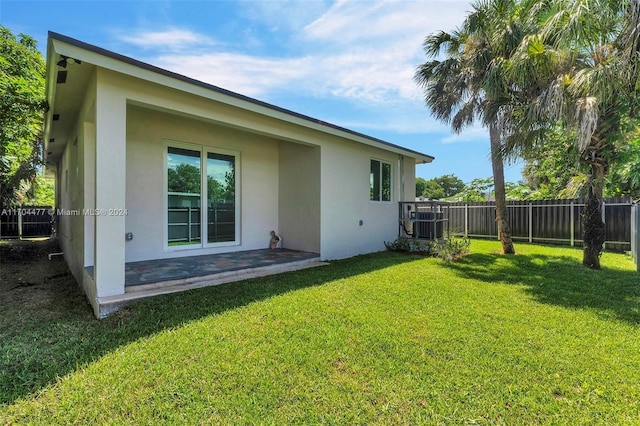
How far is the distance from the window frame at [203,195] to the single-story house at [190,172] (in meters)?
0.02

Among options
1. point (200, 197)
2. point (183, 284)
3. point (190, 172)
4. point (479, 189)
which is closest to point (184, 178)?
point (190, 172)

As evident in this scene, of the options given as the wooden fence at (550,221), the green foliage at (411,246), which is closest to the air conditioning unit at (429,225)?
the green foliage at (411,246)

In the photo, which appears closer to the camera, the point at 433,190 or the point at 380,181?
the point at 380,181

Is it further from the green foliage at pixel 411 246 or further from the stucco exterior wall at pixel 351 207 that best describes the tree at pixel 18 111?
the green foliage at pixel 411 246

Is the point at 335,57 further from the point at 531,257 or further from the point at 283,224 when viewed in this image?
the point at 531,257

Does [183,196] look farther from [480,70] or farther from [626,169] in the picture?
[626,169]

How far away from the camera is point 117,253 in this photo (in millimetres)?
4043

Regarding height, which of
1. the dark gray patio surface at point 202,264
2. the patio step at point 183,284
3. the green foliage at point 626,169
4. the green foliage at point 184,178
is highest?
the green foliage at point 626,169

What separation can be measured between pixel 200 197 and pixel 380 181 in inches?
205

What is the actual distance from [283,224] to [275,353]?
548cm

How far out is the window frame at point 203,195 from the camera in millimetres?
6367

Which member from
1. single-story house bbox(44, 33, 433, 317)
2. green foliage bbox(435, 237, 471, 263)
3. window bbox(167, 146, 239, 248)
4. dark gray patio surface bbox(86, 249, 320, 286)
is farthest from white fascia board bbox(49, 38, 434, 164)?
green foliage bbox(435, 237, 471, 263)

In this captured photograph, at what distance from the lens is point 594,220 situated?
254 inches

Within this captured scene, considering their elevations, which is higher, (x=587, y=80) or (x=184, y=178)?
(x=587, y=80)
